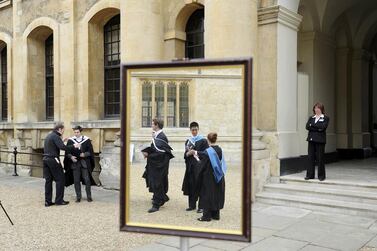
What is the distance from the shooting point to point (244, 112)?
3.44m

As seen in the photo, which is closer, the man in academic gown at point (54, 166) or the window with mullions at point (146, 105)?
the window with mullions at point (146, 105)

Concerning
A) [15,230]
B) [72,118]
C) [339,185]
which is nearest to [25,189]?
[72,118]

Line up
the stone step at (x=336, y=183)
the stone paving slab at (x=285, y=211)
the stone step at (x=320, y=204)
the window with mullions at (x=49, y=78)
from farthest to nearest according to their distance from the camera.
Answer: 1. the window with mullions at (x=49, y=78)
2. the stone step at (x=336, y=183)
3. the stone paving slab at (x=285, y=211)
4. the stone step at (x=320, y=204)

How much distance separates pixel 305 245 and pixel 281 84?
4765 millimetres

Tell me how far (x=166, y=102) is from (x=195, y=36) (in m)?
9.51

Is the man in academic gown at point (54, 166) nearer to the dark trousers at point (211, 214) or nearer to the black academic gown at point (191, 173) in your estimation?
the black academic gown at point (191, 173)

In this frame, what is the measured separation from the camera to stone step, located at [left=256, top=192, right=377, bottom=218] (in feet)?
25.7

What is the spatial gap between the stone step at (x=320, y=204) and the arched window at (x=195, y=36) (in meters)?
5.22

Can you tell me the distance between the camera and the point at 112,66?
14891 millimetres

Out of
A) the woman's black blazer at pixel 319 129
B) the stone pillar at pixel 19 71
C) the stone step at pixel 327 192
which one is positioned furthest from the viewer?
the stone pillar at pixel 19 71

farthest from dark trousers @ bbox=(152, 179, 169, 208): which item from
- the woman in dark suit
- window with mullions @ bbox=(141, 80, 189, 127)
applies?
the woman in dark suit

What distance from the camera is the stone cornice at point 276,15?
387 inches

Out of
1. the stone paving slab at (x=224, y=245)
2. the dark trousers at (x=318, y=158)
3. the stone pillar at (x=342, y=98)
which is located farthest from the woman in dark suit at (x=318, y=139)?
the stone pillar at (x=342, y=98)

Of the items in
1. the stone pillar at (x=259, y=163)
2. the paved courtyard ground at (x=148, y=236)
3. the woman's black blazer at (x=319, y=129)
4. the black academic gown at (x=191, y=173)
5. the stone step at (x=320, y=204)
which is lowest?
the paved courtyard ground at (x=148, y=236)
